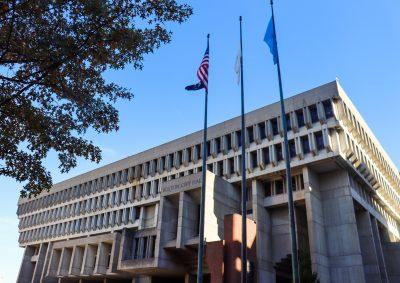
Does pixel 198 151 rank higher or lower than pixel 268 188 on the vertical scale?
higher

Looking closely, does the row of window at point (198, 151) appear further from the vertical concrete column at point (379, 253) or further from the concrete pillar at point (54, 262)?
the vertical concrete column at point (379, 253)

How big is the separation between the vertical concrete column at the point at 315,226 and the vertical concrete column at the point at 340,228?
643 millimetres

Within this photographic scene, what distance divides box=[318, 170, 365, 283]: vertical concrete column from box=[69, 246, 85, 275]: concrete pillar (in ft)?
111

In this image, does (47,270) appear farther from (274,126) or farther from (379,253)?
(379,253)

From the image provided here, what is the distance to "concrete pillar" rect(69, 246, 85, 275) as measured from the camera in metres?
51.5

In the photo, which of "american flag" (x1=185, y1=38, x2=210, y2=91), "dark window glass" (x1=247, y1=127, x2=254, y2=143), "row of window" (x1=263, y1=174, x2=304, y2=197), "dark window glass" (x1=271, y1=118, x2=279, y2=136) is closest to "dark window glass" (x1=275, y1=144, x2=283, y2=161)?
"dark window glass" (x1=271, y1=118, x2=279, y2=136)

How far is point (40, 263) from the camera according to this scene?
6619cm

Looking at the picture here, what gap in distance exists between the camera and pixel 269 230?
42.1 m

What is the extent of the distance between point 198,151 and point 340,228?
20.3 metres

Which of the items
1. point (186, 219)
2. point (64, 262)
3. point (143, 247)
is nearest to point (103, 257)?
point (64, 262)

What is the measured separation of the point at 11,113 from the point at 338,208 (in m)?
34.3

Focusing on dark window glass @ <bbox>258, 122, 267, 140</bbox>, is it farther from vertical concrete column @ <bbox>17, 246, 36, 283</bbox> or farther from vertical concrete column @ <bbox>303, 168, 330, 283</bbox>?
vertical concrete column @ <bbox>17, 246, 36, 283</bbox>

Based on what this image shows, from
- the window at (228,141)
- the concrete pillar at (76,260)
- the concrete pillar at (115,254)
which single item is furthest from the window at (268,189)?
the concrete pillar at (76,260)

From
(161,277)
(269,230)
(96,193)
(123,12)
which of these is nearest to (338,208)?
(269,230)
